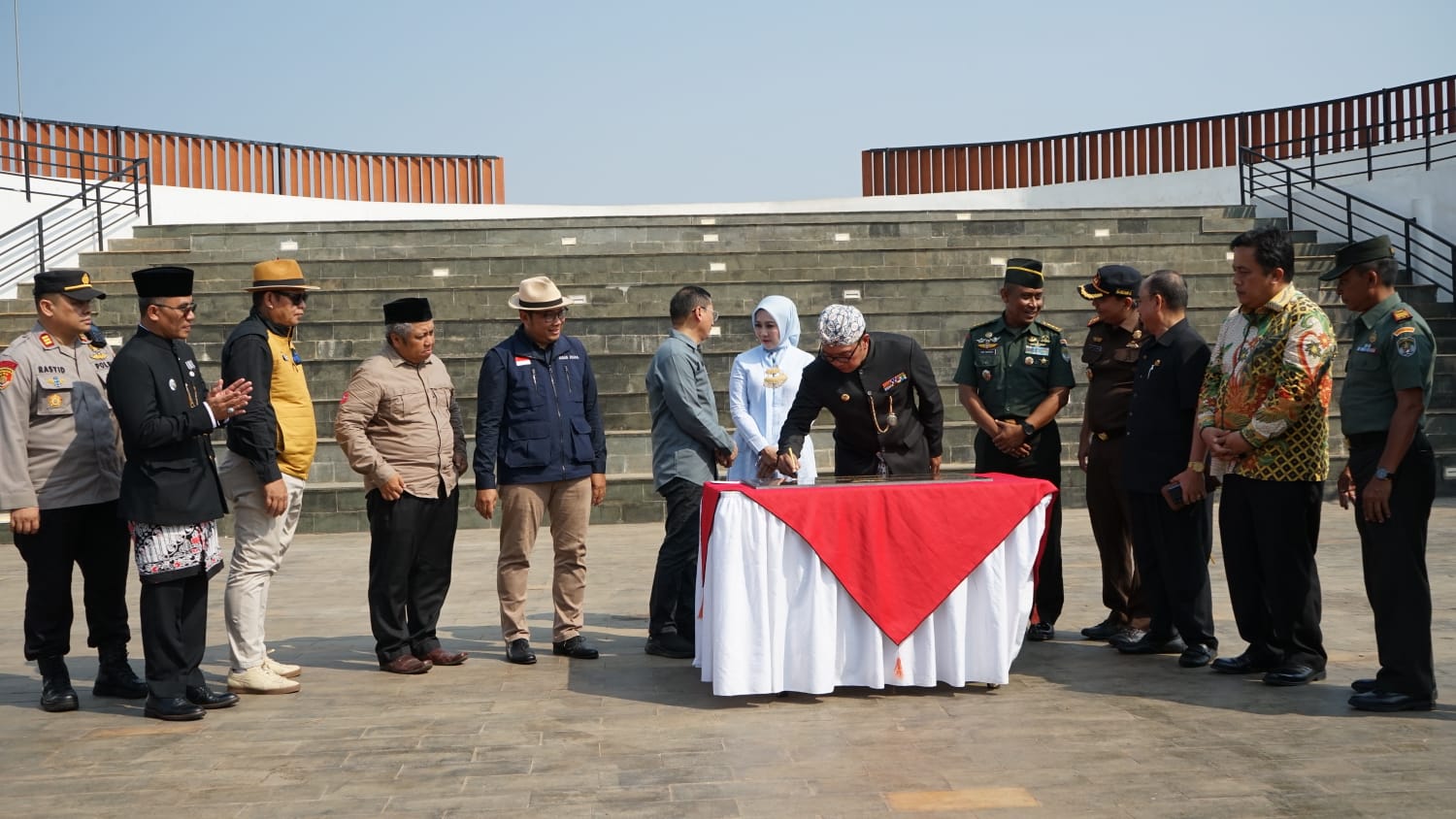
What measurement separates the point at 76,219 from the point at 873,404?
13.8 m

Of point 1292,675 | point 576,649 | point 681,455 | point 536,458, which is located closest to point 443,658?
point 576,649

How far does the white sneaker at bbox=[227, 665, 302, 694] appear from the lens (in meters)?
5.38

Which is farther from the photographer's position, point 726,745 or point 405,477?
point 405,477

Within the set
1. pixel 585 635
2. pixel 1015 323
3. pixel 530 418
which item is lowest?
pixel 585 635

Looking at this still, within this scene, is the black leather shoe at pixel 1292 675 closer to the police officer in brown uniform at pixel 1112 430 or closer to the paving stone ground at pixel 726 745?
the paving stone ground at pixel 726 745

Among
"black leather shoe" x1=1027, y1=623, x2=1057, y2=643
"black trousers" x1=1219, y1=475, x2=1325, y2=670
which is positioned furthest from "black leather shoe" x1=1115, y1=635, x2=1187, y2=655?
"black trousers" x1=1219, y1=475, x2=1325, y2=670

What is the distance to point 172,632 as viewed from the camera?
505cm

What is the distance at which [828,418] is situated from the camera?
1238cm

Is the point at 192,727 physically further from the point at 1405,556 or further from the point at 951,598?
the point at 1405,556

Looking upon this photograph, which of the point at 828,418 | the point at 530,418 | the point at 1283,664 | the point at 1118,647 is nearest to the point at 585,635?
the point at 530,418

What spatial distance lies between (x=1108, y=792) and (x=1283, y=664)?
1.76m

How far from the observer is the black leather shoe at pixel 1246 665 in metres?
5.37

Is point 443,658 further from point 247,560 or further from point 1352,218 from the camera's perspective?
point 1352,218

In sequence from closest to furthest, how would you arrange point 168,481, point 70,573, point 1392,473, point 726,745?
point 726,745 → point 1392,473 → point 168,481 → point 70,573
